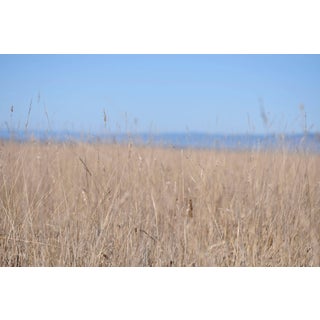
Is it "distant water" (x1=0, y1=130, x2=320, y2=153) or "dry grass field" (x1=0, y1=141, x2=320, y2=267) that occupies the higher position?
"distant water" (x1=0, y1=130, x2=320, y2=153)

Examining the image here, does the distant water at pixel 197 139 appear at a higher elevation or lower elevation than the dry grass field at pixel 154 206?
higher

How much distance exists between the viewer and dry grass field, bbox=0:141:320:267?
2.88 meters

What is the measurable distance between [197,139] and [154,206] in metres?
0.47

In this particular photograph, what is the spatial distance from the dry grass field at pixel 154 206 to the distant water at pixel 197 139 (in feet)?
0.14

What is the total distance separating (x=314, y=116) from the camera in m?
2.97

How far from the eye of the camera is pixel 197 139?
9.79 feet

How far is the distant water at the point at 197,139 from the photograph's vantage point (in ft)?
9.73

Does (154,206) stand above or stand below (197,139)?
below

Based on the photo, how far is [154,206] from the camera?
2959 mm

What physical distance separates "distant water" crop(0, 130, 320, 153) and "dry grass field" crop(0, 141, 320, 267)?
0.14 feet
